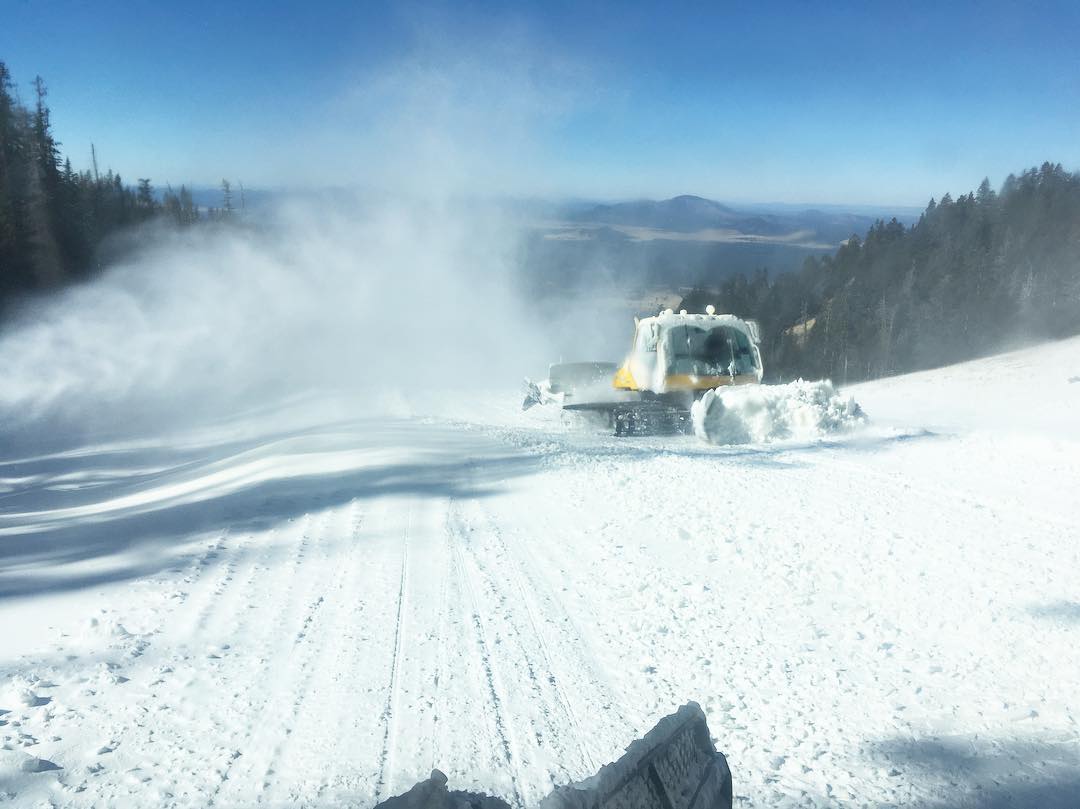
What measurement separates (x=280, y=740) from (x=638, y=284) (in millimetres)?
42660

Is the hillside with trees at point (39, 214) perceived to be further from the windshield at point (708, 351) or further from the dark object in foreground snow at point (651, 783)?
the dark object in foreground snow at point (651, 783)

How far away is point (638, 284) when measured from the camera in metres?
44.5

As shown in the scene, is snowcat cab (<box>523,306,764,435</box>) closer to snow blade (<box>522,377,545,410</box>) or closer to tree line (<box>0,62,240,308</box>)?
snow blade (<box>522,377,545,410</box>)

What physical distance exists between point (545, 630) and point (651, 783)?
2.40 m

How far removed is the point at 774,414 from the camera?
11414mm

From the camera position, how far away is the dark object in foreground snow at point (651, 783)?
214cm

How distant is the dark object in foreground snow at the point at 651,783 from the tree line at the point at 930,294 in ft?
141

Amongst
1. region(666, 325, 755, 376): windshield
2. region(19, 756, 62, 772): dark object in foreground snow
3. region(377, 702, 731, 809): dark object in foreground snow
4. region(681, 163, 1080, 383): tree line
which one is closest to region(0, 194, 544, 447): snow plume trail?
region(666, 325, 755, 376): windshield

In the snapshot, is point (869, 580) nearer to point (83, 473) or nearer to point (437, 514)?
point (437, 514)

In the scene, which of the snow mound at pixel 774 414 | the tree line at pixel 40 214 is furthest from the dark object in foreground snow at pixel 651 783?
the tree line at pixel 40 214

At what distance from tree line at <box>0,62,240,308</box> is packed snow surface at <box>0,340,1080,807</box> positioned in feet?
93.8

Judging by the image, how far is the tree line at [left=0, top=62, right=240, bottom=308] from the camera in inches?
1236

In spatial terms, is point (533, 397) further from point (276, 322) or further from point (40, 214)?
point (40, 214)

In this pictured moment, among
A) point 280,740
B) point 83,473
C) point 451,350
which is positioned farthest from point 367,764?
point 451,350
